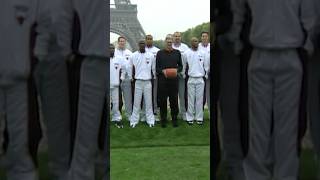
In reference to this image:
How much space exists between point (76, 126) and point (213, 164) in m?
0.56

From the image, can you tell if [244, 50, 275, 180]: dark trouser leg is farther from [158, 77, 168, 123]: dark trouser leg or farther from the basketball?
[158, 77, 168, 123]: dark trouser leg

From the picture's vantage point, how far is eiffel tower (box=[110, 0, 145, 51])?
9.37 metres

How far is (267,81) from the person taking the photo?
6.81ft

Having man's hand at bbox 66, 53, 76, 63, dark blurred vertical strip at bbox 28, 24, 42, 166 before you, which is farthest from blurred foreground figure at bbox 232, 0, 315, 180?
dark blurred vertical strip at bbox 28, 24, 42, 166

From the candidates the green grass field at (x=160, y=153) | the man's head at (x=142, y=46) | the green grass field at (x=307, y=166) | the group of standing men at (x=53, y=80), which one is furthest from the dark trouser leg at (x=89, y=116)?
the man's head at (x=142, y=46)

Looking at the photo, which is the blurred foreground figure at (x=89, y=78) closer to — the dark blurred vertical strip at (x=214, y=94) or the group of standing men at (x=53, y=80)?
the group of standing men at (x=53, y=80)

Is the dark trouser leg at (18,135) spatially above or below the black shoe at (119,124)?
above

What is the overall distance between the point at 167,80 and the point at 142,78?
0.50m

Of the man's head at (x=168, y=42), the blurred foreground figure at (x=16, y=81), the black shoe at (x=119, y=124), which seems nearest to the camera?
the blurred foreground figure at (x=16, y=81)

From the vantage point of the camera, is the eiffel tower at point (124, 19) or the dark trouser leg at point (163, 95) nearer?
the dark trouser leg at point (163, 95)

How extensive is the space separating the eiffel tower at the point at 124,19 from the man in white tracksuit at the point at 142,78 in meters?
0.94

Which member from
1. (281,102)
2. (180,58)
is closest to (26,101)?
(281,102)

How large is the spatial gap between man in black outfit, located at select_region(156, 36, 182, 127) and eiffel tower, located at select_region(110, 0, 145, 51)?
56.1 inches

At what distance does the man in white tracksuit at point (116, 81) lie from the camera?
26.0 feet
